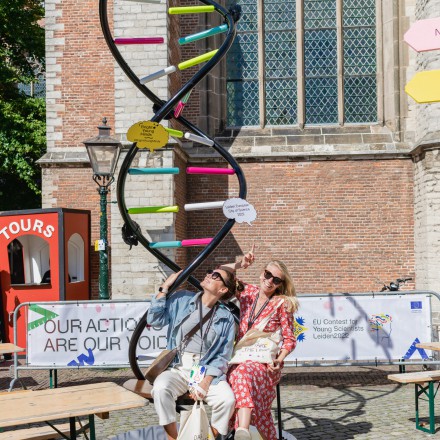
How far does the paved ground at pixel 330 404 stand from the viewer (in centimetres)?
643

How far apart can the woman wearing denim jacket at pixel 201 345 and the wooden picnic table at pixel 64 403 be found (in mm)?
385

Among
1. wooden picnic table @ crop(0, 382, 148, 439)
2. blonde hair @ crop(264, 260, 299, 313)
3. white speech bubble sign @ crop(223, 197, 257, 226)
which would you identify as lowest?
wooden picnic table @ crop(0, 382, 148, 439)

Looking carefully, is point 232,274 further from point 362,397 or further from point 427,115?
point 427,115

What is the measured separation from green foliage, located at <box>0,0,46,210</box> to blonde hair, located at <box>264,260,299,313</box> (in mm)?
13965

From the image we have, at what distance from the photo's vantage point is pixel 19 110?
19328mm

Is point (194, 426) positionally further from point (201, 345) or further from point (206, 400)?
point (201, 345)

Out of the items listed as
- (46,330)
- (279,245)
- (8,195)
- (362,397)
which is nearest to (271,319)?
(362,397)

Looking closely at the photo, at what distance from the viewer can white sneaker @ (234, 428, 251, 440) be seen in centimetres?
470

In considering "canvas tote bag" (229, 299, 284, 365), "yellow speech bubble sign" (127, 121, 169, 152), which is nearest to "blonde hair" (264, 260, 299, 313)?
"canvas tote bag" (229, 299, 284, 365)

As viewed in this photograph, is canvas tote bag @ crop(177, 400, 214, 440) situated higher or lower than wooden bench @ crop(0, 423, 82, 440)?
higher

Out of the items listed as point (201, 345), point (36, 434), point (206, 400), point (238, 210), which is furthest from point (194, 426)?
point (238, 210)

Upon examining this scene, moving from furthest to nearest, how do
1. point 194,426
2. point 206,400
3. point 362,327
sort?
point 362,327 < point 206,400 < point 194,426

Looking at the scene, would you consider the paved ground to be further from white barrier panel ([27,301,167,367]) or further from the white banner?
white barrier panel ([27,301,167,367])

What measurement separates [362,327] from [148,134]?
13.4 feet
